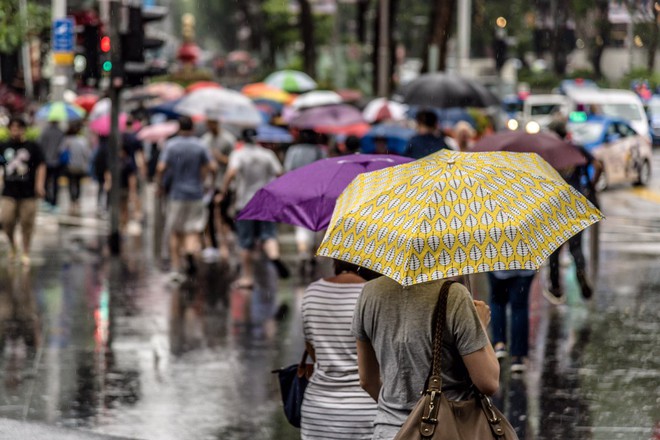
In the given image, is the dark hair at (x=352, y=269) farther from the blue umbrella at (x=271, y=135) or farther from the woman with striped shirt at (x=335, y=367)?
the blue umbrella at (x=271, y=135)

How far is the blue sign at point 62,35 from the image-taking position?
27969 mm

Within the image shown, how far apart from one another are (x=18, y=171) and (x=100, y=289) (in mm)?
2409

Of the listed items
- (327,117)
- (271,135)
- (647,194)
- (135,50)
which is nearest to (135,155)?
(271,135)

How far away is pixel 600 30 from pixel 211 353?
5390 cm

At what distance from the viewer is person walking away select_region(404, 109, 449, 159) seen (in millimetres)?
12555

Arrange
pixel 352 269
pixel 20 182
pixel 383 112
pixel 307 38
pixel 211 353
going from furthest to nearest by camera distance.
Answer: pixel 307 38 → pixel 383 112 → pixel 20 182 → pixel 211 353 → pixel 352 269

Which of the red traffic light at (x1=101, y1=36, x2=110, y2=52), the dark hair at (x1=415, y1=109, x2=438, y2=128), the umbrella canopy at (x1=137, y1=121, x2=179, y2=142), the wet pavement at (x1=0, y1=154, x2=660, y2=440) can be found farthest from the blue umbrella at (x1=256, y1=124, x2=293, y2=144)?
the dark hair at (x1=415, y1=109, x2=438, y2=128)

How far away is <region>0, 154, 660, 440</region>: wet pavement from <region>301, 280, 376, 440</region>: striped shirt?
2423 millimetres

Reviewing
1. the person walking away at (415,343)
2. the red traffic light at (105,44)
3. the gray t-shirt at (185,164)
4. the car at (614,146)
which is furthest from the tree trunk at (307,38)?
the person walking away at (415,343)

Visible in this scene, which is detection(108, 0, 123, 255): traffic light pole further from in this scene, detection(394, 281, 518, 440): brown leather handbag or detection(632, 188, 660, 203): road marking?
detection(394, 281, 518, 440): brown leather handbag

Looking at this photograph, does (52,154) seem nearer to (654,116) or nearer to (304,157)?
(304,157)

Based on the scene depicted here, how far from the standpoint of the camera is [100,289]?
14.7 m

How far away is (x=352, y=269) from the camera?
6.16 m

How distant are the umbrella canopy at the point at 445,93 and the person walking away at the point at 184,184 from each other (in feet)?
11.0
